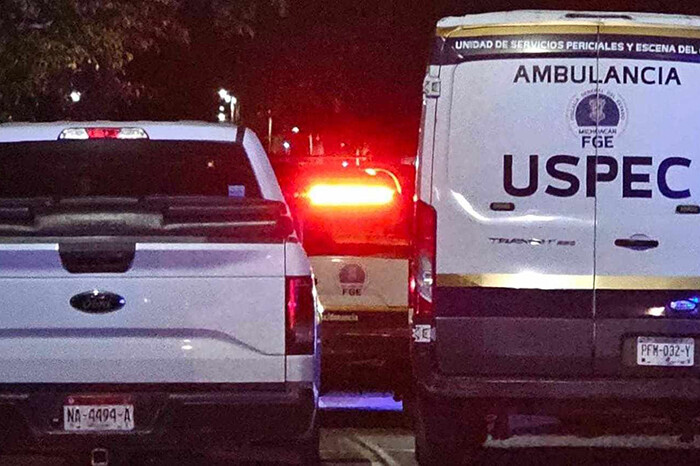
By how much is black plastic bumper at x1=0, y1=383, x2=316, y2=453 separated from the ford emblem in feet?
1.09

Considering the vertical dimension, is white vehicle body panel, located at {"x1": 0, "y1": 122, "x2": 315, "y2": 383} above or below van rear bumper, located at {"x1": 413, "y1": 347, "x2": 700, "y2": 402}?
above

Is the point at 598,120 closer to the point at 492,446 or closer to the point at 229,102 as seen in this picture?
the point at 492,446

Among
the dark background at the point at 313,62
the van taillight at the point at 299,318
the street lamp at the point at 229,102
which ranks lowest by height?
the van taillight at the point at 299,318

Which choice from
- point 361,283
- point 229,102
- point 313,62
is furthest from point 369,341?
point 229,102

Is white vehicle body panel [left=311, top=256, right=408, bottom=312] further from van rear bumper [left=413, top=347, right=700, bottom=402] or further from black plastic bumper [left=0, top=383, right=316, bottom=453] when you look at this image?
black plastic bumper [left=0, top=383, right=316, bottom=453]

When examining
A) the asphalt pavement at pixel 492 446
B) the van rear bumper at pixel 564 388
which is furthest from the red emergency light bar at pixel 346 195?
the van rear bumper at pixel 564 388

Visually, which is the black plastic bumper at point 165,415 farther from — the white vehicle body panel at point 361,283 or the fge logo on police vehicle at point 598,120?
the white vehicle body panel at point 361,283

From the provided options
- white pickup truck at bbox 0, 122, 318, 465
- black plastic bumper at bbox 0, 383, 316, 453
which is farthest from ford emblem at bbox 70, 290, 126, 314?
black plastic bumper at bbox 0, 383, 316, 453

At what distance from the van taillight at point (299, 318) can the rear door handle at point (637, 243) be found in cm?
202

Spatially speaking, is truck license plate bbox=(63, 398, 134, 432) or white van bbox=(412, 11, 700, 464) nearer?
truck license plate bbox=(63, 398, 134, 432)

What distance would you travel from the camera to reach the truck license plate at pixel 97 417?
6922 millimetres

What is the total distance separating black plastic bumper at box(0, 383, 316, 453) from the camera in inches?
272

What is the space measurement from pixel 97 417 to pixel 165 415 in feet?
0.95

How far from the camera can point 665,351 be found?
27.6 ft
